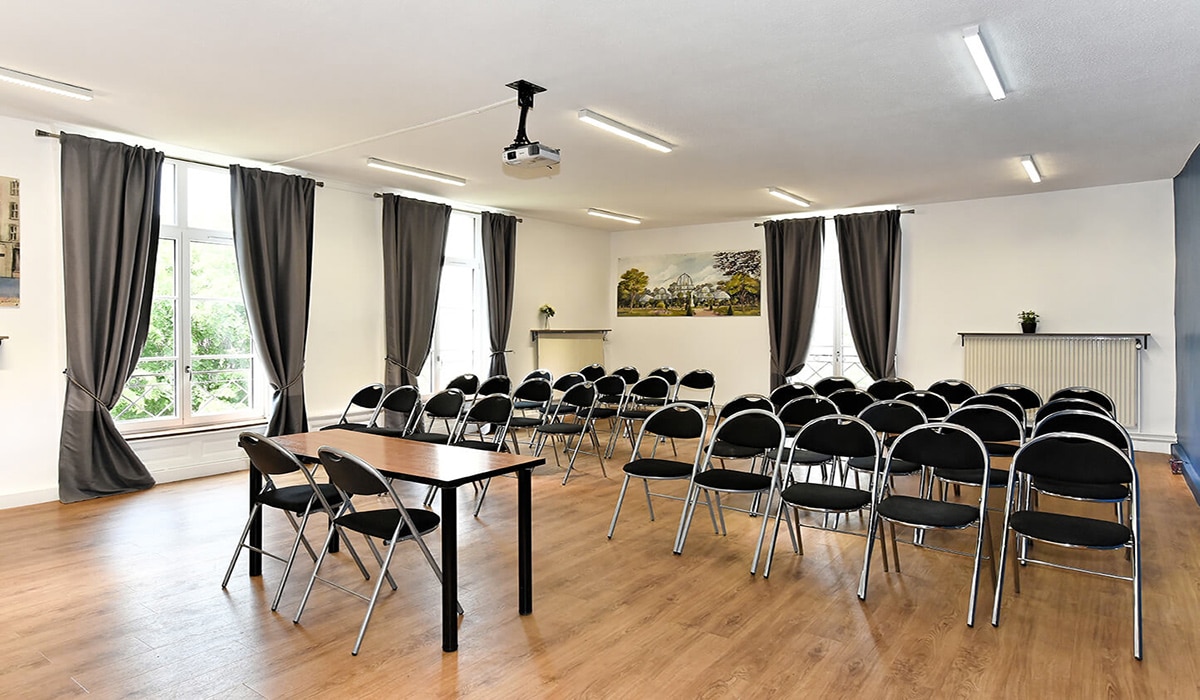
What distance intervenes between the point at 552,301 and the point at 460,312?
66.1 inches

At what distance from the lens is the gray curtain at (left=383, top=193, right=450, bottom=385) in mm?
8156

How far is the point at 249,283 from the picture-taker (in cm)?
675

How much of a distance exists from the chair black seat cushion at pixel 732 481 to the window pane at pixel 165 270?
5038 mm

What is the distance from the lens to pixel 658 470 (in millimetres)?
4566

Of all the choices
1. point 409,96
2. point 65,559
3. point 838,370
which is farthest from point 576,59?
point 838,370

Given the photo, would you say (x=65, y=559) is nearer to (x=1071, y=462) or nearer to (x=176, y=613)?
(x=176, y=613)

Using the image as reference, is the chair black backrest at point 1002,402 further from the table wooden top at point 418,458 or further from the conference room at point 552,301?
the table wooden top at point 418,458

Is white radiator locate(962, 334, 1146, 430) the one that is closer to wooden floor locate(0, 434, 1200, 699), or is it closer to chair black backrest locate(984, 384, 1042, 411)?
chair black backrest locate(984, 384, 1042, 411)

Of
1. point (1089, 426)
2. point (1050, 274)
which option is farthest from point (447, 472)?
point (1050, 274)

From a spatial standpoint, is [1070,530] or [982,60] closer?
[1070,530]

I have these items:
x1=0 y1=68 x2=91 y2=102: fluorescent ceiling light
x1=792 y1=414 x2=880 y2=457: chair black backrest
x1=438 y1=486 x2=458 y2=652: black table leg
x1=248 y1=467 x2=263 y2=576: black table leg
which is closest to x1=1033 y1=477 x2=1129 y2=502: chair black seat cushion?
x1=792 y1=414 x2=880 y2=457: chair black backrest

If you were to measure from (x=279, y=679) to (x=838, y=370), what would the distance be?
27.2 feet

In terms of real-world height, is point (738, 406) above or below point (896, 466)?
above

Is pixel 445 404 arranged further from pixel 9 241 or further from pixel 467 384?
pixel 9 241
